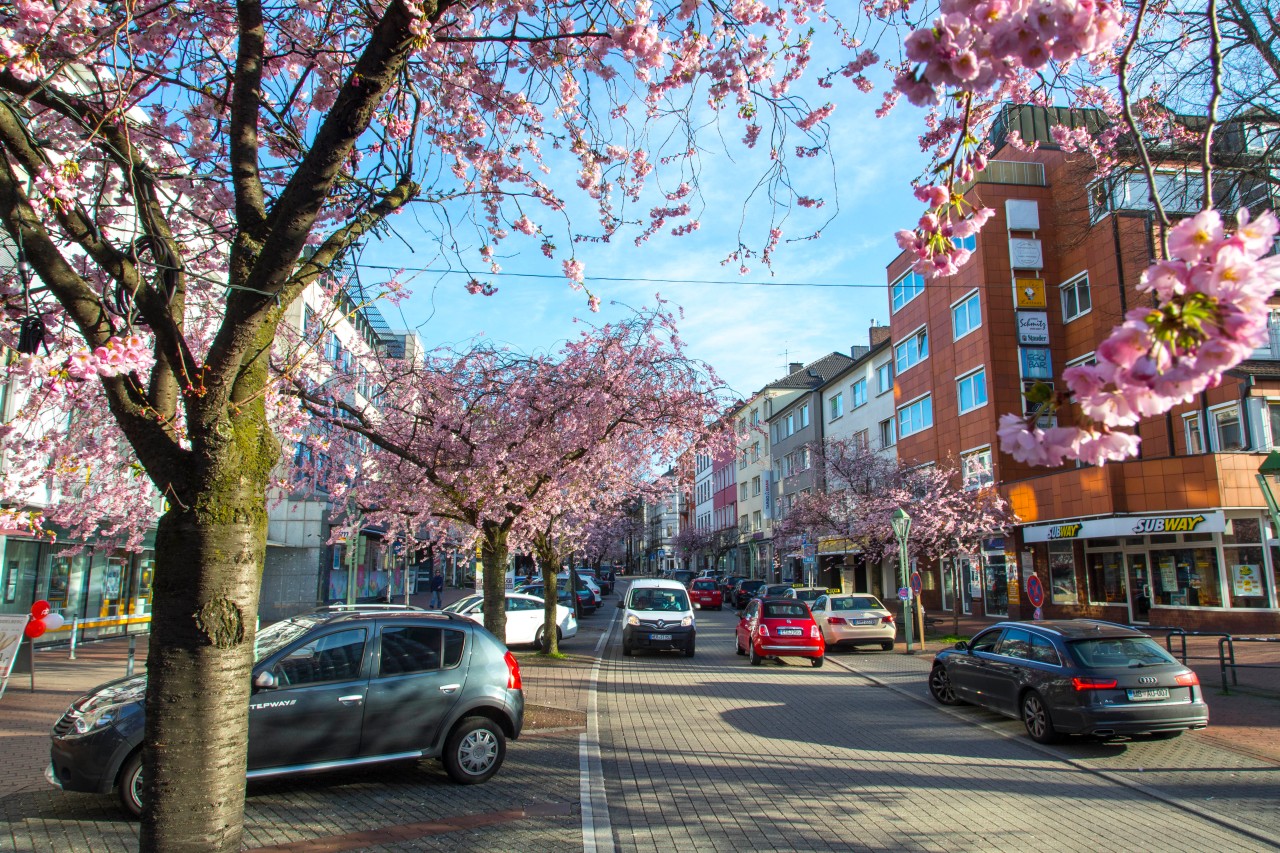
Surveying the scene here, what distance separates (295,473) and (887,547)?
58.4 feet

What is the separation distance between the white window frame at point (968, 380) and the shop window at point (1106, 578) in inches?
254

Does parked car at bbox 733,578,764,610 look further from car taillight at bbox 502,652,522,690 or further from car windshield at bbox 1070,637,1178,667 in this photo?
car taillight at bbox 502,652,522,690

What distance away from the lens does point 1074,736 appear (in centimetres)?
1027

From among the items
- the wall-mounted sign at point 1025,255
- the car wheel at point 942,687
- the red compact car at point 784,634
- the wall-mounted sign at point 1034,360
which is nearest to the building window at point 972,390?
the wall-mounted sign at point 1034,360

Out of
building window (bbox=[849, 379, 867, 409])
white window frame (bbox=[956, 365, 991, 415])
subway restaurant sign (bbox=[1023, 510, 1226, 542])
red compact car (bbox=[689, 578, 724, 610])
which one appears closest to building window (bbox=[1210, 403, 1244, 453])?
subway restaurant sign (bbox=[1023, 510, 1226, 542])

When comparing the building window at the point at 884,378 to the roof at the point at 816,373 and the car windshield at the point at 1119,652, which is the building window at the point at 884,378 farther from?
the car windshield at the point at 1119,652

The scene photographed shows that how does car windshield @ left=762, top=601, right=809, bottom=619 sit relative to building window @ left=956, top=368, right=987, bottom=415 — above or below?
below

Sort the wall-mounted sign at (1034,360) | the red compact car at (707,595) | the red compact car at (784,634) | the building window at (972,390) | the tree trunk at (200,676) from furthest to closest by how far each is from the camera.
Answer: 1. the red compact car at (707,595)
2. the building window at (972,390)
3. the wall-mounted sign at (1034,360)
4. the red compact car at (784,634)
5. the tree trunk at (200,676)

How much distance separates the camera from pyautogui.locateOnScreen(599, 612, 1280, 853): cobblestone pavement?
6.46 meters

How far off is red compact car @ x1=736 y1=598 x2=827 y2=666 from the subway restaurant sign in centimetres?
1140

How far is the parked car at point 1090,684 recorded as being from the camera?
30.4ft

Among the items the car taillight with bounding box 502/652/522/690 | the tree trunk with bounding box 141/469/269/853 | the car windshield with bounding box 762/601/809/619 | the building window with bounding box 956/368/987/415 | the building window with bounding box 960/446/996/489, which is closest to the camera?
the tree trunk with bounding box 141/469/269/853

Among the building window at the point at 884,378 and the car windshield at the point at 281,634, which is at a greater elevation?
the building window at the point at 884,378

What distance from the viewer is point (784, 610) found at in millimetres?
19406
